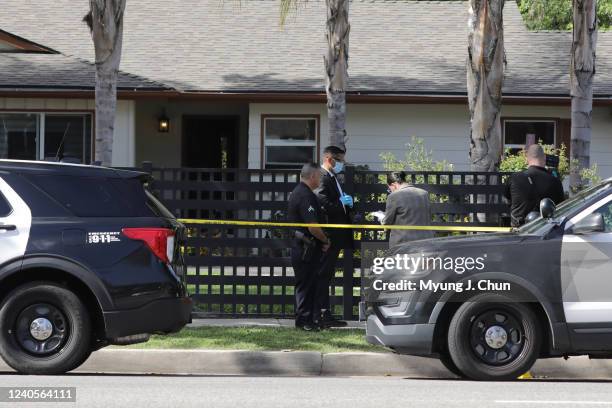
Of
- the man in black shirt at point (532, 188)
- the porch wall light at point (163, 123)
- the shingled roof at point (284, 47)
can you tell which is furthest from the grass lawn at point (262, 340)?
the porch wall light at point (163, 123)

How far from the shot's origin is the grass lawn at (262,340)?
11048mm

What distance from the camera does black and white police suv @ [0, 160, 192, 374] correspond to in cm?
958

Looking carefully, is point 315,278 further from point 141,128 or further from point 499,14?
point 141,128

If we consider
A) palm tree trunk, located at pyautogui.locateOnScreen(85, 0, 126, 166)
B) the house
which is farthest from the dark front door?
palm tree trunk, located at pyautogui.locateOnScreen(85, 0, 126, 166)

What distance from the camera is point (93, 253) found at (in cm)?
960

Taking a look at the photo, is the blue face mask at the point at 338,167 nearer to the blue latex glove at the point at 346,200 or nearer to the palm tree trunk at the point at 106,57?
the blue latex glove at the point at 346,200

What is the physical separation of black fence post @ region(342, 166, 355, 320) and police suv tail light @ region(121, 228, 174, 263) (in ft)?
12.8

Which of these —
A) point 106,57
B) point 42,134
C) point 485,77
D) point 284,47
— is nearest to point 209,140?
point 284,47

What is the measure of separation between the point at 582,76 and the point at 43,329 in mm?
10291

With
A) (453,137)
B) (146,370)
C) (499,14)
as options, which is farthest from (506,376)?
(453,137)

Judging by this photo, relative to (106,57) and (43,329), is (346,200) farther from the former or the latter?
(106,57)

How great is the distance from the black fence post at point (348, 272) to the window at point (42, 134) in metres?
9.84

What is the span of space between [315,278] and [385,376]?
2212 millimetres

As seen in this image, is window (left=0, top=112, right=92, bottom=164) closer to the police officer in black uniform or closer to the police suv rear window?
the police officer in black uniform
